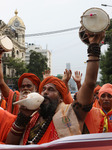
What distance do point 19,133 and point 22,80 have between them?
1605 mm

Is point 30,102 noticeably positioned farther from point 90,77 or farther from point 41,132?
point 90,77

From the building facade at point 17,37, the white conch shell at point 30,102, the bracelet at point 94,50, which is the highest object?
the building facade at point 17,37

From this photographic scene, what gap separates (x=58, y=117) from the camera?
203 cm

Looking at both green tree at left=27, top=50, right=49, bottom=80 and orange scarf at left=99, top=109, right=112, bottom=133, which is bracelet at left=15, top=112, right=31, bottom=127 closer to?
orange scarf at left=99, top=109, right=112, bottom=133

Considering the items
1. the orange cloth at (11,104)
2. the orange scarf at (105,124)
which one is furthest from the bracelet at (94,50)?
the orange cloth at (11,104)

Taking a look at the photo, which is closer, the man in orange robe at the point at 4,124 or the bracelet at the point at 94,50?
the bracelet at the point at 94,50

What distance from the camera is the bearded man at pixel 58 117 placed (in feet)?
6.25

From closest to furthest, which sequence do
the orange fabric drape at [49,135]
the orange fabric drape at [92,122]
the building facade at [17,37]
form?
the orange fabric drape at [49,135] → the orange fabric drape at [92,122] → the building facade at [17,37]

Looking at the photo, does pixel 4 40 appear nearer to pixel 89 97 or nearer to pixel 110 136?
pixel 89 97

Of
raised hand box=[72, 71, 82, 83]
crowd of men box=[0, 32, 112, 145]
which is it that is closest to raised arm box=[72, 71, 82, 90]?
raised hand box=[72, 71, 82, 83]

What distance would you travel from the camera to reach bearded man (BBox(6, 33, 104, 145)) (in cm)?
190

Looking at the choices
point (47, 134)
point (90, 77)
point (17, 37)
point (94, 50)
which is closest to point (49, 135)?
point (47, 134)

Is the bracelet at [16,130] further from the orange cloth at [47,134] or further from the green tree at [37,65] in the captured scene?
the green tree at [37,65]

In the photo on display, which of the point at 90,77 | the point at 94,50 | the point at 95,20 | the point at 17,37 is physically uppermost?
the point at 17,37
